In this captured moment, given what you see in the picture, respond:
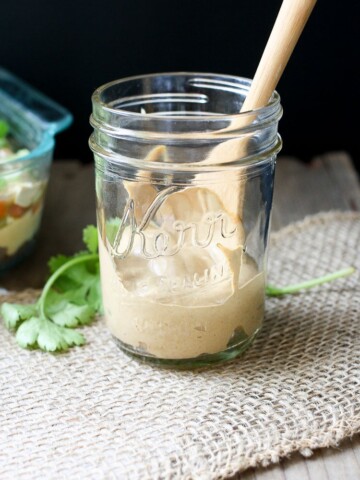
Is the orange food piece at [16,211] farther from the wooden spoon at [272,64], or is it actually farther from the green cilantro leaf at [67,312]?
the wooden spoon at [272,64]

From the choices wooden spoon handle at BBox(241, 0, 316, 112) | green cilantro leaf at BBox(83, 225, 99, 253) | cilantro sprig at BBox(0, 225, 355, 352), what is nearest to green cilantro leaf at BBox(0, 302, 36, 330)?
cilantro sprig at BBox(0, 225, 355, 352)

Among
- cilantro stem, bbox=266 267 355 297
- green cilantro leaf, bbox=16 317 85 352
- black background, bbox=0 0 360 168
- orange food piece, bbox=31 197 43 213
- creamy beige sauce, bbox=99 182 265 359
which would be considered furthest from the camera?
black background, bbox=0 0 360 168

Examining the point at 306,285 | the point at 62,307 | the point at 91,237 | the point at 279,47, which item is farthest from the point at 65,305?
the point at 279,47

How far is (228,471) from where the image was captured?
806 millimetres

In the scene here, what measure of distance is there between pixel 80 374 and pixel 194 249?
0.22 meters

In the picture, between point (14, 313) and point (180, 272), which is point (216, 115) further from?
point (14, 313)

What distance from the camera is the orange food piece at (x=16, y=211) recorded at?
1219 mm

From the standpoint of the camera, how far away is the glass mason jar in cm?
89

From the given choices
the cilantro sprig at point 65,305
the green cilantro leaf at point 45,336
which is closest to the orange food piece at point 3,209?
the cilantro sprig at point 65,305

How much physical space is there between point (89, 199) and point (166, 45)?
392mm

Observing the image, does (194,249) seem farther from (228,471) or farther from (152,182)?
(228,471)

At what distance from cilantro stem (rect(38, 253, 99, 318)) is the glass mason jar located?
0.13 metres

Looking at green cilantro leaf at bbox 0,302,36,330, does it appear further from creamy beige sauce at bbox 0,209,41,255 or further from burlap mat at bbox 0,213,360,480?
creamy beige sauce at bbox 0,209,41,255

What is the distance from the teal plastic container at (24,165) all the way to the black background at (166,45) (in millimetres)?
248
